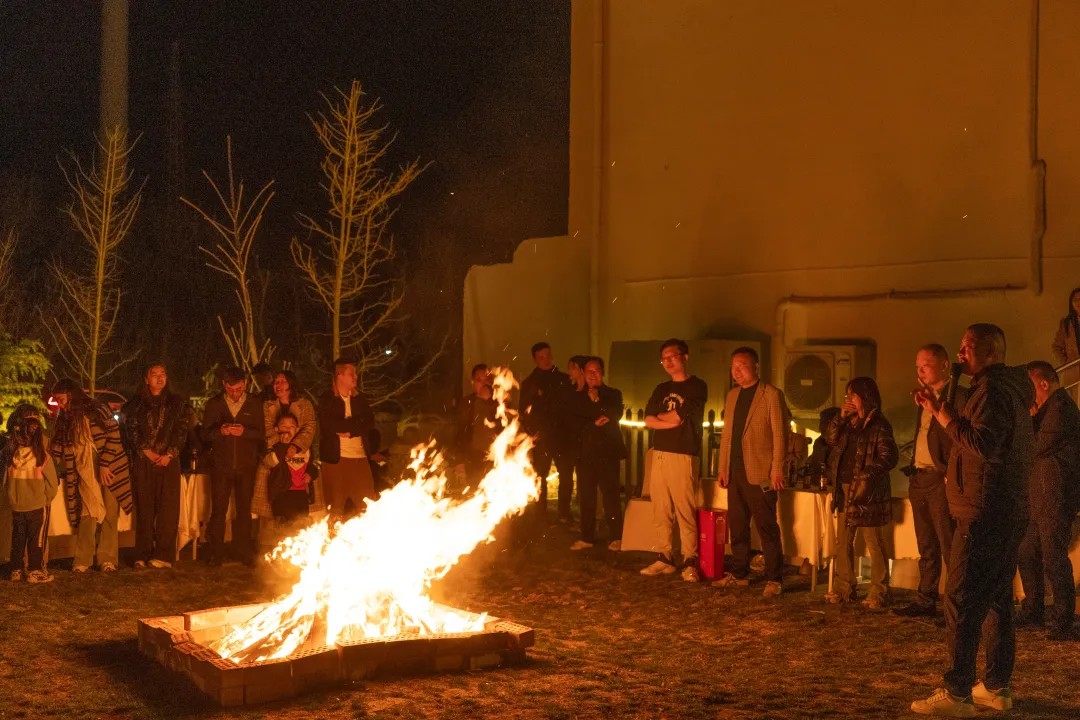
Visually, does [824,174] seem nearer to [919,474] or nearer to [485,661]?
[919,474]

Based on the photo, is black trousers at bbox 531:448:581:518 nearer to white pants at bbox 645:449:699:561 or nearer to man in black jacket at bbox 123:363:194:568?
white pants at bbox 645:449:699:561

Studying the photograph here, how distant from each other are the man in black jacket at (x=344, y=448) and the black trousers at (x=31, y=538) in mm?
2524

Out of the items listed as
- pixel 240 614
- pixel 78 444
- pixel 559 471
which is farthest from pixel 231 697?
pixel 559 471

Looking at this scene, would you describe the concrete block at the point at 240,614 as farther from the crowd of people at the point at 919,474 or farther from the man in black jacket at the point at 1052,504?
the man in black jacket at the point at 1052,504

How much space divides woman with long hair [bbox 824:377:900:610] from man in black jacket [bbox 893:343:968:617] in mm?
231

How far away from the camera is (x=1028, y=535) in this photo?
8.59 metres

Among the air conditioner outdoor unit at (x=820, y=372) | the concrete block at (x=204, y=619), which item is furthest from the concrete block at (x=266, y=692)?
the air conditioner outdoor unit at (x=820, y=372)

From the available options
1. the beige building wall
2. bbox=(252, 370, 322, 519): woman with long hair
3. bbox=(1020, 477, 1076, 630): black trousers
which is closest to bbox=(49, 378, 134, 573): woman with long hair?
bbox=(252, 370, 322, 519): woman with long hair

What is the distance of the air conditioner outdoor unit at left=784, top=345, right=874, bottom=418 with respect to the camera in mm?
12914

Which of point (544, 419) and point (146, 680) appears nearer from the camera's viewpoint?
point (146, 680)

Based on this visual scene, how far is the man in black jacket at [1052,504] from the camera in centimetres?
852

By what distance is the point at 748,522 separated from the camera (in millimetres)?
10383

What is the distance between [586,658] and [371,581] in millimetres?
1548

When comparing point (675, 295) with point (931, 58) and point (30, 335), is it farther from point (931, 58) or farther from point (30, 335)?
point (30, 335)
